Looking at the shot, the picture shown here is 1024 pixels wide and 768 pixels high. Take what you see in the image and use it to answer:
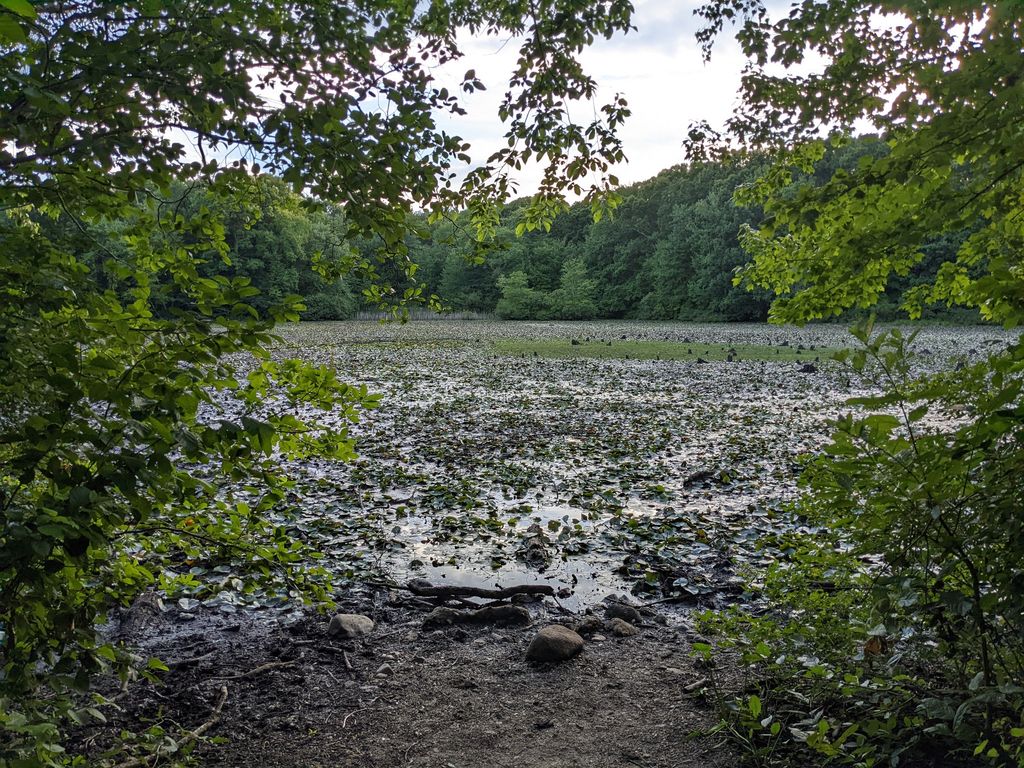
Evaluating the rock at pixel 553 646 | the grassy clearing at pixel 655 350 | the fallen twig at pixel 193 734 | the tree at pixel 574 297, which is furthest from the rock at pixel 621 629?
the tree at pixel 574 297

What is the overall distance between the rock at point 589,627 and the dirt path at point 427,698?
153 mm

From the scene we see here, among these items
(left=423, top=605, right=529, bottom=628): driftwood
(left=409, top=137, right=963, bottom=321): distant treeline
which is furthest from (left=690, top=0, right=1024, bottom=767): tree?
(left=409, top=137, right=963, bottom=321): distant treeline

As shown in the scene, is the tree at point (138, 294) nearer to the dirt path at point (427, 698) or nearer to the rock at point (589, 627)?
the dirt path at point (427, 698)

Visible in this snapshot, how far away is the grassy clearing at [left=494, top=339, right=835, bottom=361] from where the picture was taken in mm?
27047

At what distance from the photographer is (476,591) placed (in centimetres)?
583

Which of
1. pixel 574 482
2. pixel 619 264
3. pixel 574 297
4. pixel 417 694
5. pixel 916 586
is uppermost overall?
pixel 619 264

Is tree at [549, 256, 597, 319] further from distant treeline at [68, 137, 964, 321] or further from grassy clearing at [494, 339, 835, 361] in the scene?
grassy clearing at [494, 339, 835, 361]

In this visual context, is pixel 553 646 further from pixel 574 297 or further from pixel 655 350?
pixel 574 297

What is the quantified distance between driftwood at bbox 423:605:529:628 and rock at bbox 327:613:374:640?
0.46m

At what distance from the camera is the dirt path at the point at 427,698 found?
3674mm

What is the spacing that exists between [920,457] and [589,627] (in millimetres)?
3303

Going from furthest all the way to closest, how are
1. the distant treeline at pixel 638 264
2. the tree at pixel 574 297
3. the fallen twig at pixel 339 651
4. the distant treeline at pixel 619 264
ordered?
the tree at pixel 574 297 → the distant treeline at pixel 638 264 → the distant treeline at pixel 619 264 → the fallen twig at pixel 339 651

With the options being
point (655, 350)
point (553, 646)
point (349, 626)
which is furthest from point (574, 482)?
point (655, 350)

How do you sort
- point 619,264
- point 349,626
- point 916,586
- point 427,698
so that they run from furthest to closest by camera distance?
1. point 619,264
2. point 349,626
3. point 427,698
4. point 916,586
